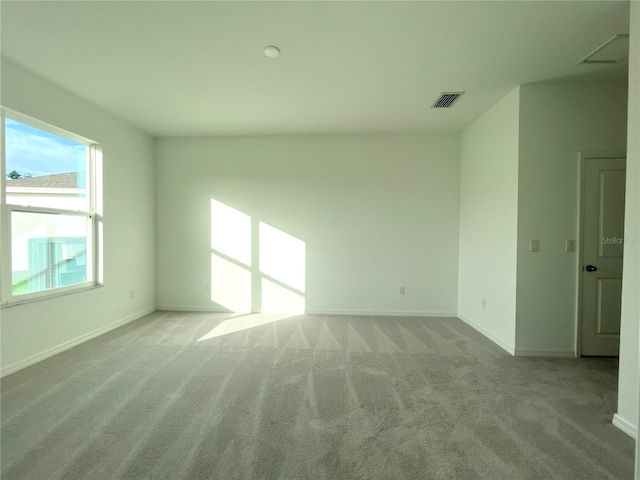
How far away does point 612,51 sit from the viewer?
241cm

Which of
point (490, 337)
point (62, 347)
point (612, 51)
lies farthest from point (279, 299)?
point (612, 51)

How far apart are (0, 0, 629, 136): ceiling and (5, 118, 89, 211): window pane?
2.03 ft

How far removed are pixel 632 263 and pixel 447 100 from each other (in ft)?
7.78

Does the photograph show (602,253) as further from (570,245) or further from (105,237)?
(105,237)

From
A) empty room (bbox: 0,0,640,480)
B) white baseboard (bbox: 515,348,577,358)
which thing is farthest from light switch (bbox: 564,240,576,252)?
white baseboard (bbox: 515,348,577,358)

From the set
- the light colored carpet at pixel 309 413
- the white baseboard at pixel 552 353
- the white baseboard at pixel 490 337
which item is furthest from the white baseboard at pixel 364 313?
the white baseboard at pixel 552 353

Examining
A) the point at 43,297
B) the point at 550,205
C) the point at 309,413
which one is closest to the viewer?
the point at 309,413

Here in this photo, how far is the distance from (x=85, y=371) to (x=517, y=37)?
4637 millimetres

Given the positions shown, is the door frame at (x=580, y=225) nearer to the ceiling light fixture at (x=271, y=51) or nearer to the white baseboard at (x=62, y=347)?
the ceiling light fixture at (x=271, y=51)

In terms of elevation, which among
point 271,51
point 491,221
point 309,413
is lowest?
point 309,413

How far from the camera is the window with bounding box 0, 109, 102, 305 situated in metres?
2.66

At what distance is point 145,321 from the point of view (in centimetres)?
417

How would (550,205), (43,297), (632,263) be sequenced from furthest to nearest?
(550,205)
(43,297)
(632,263)

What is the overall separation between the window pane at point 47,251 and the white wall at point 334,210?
1.34 metres
